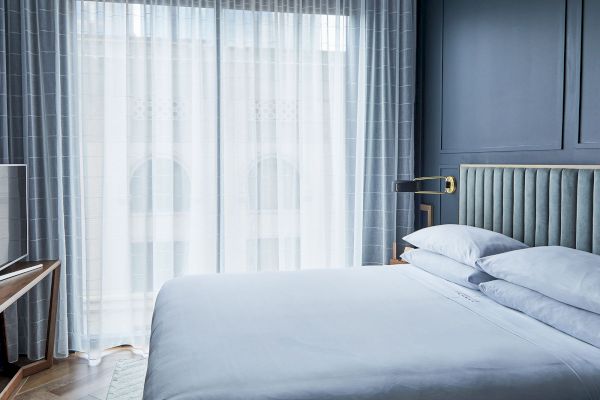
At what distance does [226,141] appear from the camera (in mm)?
3367

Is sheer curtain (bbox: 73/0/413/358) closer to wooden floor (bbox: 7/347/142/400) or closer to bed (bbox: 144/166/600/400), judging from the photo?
wooden floor (bbox: 7/347/142/400)

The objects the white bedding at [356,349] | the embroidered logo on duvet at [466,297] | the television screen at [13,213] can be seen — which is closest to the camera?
the white bedding at [356,349]

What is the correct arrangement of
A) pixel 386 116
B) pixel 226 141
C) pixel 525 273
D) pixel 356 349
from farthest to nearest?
pixel 386 116, pixel 226 141, pixel 525 273, pixel 356 349

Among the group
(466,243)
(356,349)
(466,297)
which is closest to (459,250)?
(466,243)

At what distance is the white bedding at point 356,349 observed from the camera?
1.40m

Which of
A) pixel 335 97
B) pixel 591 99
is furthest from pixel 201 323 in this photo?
pixel 335 97

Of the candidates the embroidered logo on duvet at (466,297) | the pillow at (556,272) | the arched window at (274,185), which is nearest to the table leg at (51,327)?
the arched window at (274,185)

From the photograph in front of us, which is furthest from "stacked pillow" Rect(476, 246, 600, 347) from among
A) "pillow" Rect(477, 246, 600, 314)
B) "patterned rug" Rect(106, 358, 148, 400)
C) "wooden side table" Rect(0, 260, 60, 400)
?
"wooden side table" Rect(0, 260, 60, 400)

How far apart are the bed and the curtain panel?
0.88 meters

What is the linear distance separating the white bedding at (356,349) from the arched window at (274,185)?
1.20 meters

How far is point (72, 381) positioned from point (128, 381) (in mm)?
308

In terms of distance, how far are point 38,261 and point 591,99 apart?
9.60 ft

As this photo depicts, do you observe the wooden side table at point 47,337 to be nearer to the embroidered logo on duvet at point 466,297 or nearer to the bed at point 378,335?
the bed at point 378,335

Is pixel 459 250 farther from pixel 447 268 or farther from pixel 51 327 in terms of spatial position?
pixel 51 327
